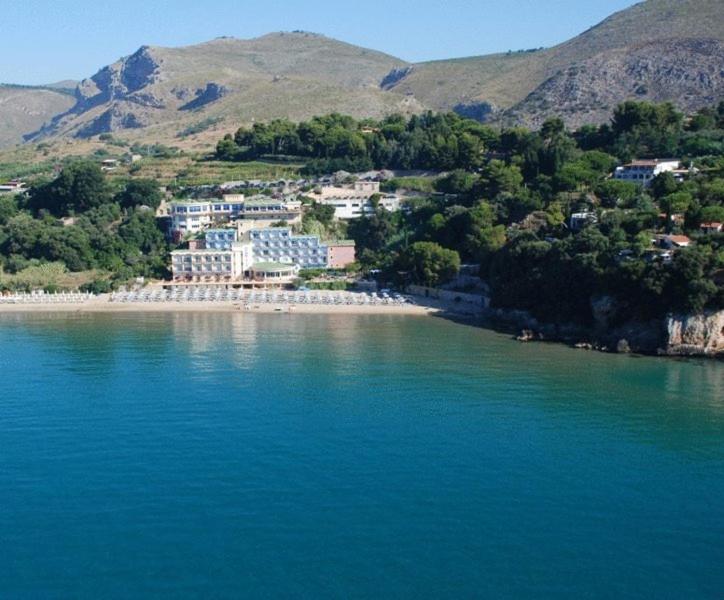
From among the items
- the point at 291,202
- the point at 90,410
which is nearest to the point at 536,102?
the point at 291,202

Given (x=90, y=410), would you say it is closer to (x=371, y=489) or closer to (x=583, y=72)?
(x=371, y=489)

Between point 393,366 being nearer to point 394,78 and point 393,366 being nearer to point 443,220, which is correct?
point 443,220

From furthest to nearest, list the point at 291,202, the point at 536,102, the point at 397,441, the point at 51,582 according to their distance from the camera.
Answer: the point at 536,102, the point at 291,202, the point at 397,441, the point at 51,582

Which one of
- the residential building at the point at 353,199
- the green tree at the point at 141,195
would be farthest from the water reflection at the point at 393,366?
the green tree at the point at 141,195

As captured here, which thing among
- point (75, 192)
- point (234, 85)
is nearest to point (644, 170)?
point (75, 192)

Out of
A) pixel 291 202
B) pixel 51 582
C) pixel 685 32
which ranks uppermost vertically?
pixel 685 32

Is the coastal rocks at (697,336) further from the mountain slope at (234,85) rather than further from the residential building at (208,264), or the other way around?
the mountain slope at (234,85)
